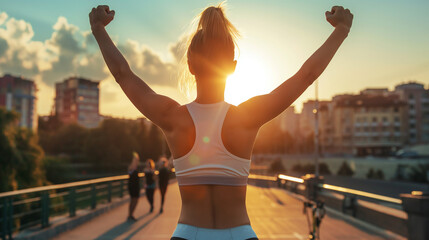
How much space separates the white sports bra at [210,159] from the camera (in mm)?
1780

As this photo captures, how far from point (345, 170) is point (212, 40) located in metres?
88.4

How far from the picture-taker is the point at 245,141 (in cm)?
181

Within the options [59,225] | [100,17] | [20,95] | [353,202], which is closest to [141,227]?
[59,225]

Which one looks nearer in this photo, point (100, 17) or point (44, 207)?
point (100, 17)

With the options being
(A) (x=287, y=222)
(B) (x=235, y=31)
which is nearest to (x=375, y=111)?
(A) (x=287, y=222)

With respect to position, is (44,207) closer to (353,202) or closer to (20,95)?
(353,202)

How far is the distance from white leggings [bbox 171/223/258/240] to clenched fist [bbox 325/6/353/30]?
2.94ft

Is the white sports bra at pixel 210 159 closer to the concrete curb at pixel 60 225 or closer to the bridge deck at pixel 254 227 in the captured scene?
the concrete curb at pixel 60 225

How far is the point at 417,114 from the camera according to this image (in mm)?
120688

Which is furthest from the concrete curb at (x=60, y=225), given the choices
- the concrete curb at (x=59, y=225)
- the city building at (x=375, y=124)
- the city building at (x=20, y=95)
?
the city building at (x=20, y=95)

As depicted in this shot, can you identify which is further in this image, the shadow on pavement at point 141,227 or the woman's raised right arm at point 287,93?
the shadow on pavement at point 141,227

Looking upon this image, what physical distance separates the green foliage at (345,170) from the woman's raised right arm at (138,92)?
287 ft

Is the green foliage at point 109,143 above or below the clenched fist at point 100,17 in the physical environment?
→ above

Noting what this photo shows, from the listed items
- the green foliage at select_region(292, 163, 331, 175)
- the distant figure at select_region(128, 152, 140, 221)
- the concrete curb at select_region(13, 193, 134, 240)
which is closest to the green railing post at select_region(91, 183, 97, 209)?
the concrete curb at select_region(13, 193, 134, 240)
